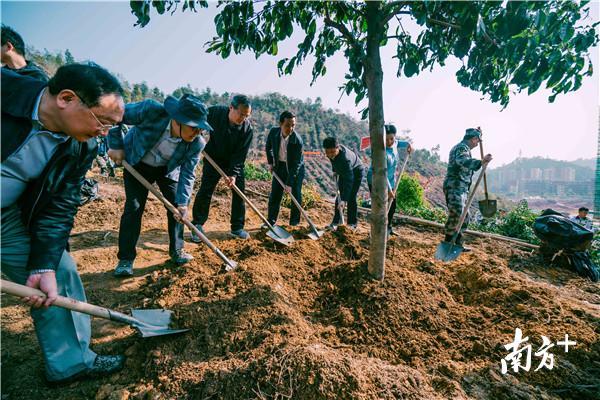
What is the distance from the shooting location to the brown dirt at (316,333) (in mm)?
1614

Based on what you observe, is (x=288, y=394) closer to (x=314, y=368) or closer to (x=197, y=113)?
(x=314, y=368)

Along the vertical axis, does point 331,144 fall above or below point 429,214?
above

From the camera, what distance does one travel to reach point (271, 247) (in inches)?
142

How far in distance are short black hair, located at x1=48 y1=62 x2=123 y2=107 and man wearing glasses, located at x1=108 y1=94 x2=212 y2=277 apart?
110cm

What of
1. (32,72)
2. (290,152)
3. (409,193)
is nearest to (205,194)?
(290,152)

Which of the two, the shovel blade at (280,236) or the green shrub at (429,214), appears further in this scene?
the green shrub at (429,214)

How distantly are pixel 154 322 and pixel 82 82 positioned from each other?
1.54 m

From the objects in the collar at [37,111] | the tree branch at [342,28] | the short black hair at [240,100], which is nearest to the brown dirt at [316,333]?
the collar at [37,111]

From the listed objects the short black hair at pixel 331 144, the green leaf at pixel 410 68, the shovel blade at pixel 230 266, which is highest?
the green leaf at pixel 410 68

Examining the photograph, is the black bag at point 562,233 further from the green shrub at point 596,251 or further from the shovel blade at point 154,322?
the shovel blade at point 154,322

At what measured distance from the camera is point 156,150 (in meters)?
2.82

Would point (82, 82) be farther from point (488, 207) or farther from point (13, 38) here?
point (488, 207)

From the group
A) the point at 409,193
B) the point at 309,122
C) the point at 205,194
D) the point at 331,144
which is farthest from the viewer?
the point at 309,122

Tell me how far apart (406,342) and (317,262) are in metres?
1.46
